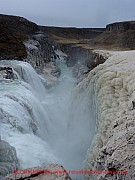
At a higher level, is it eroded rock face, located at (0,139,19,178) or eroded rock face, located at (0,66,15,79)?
eroded rock face, located at (0,66,15,79)

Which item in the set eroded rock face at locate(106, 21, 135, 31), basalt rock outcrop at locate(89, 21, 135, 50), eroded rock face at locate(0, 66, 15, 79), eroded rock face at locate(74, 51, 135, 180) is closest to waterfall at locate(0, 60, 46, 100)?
eroded rock face at locate(0, 66, 15, 79)

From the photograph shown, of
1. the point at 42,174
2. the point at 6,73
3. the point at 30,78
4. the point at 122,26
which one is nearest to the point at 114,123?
the point at 42,174

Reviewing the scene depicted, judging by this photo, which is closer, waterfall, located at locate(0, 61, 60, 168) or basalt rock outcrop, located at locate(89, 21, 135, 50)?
waterfall, located at locate(0, 61, 60, 168)

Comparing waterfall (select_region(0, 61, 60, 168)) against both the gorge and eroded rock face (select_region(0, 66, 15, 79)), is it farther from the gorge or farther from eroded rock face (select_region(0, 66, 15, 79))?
eroded rock face (select_region(0, 66, 15, 79))

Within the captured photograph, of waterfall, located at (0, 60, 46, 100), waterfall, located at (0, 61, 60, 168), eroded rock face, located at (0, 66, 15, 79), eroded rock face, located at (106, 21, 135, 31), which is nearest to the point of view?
waterfall, located at (0, 61, 60, 168)

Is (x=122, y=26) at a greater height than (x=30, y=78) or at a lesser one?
greater

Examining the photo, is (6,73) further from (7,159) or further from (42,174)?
(42,174)

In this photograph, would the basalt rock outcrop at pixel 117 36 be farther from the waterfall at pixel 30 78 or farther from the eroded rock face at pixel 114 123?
the eroded rock face at pixel 114 123

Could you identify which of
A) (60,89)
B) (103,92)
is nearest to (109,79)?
(103,92)

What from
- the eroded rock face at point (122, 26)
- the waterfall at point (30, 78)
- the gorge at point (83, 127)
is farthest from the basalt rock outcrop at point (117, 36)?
the gorge at point (83, 127)

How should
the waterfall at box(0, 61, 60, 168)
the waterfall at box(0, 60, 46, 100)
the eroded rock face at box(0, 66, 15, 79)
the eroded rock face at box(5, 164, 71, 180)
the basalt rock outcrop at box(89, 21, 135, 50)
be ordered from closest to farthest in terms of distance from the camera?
the eroded rock face at box(5, 164, 71, 180)
the waterfall at box(0, 61, 60, 168)
the eroded rock face at box(0, 66, 15, 79)
the waterfall at box(0, 60, 46, 100)
the basalt rock outcrop at box(89, 21, 135, 50)

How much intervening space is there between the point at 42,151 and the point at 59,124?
573 cm

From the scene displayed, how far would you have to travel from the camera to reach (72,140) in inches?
401

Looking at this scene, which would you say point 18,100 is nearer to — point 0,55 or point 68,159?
point 68,159
